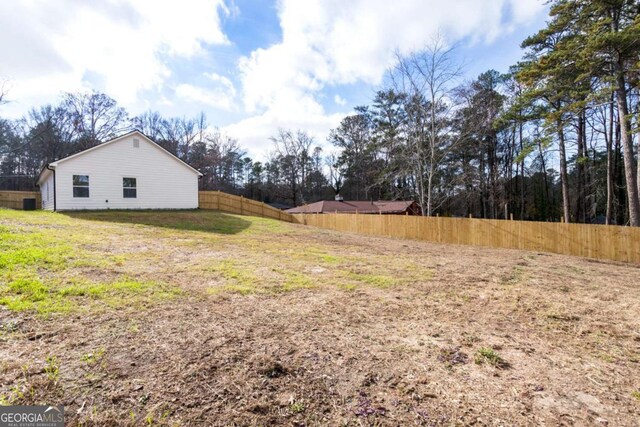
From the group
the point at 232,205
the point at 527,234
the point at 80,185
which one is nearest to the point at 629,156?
the point at 527,234

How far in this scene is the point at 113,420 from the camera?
1.69 meters

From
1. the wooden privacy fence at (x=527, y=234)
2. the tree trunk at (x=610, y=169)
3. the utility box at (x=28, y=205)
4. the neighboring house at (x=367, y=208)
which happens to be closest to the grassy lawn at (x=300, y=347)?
the wooden privacy fence at (x=527, y=234)

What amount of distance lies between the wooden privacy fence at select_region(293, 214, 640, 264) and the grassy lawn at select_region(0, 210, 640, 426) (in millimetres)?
7095

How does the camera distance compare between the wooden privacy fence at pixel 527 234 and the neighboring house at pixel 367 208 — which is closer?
the wooden privacy fence at pixel 527 234

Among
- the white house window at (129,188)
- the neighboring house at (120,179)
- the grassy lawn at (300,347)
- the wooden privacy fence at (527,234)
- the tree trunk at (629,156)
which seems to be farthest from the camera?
the white house window at (129,188)

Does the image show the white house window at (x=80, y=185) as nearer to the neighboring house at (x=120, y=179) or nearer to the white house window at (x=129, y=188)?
the neighboring house at (x=120, y=179)

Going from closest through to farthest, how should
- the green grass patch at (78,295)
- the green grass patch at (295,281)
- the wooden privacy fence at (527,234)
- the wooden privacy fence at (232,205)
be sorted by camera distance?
the green grass patch at (78,295) < the green grass patch at (295,281) < the wooden privacy fence at (527,234) < the wooden privacy fence at (232,205)

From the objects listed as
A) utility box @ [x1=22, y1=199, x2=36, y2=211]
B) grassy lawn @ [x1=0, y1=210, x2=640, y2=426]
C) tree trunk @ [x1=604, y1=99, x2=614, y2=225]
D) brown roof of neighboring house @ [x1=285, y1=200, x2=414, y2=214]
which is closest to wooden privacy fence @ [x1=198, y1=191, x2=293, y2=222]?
brown roof of neighboring house @ [x1=285, y1=200, x2=414, y2=214]

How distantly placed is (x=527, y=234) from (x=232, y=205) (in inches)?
702

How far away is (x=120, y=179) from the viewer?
16.1m

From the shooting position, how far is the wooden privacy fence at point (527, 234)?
10148 mm

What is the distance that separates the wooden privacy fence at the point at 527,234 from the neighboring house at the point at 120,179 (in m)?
12.8

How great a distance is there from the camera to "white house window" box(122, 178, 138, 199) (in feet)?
53.3

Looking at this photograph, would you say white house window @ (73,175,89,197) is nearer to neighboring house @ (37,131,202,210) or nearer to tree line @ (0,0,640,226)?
neighboring house @ (37,131,202,210)
